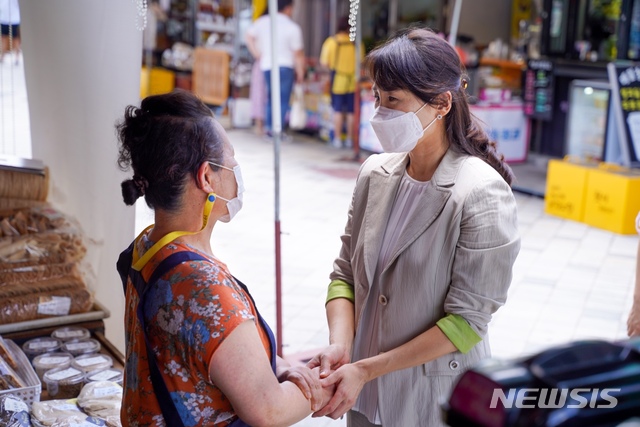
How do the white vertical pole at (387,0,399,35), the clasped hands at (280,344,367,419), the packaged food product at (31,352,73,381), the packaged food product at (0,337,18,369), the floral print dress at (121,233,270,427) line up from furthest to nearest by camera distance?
the white vertical pole at (387,0,399,35) → the packaged food product at (31,352,73,381) → the packaged food product at (0,337,18,369) → the clasped hands at (280,344,367,419) → the floral print dress at (121,233,270,427)

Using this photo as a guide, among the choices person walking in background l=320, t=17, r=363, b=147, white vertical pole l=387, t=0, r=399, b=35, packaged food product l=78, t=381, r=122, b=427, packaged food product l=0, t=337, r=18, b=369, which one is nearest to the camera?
packaged food product l=78, t=381, r=122, b=427

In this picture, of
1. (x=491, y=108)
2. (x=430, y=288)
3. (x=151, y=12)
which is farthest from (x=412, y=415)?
(x=151, y=12)

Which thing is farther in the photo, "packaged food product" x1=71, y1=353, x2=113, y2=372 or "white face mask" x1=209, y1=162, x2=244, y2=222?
"packaged food product" x1=71, y1=353, x2=113, y2=372

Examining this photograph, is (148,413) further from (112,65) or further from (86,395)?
(112,65)

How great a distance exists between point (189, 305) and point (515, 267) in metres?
5.13

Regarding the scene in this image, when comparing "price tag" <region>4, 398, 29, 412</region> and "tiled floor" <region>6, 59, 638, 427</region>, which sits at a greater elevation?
"price tag" <region>4, 398, 29, 412</region>

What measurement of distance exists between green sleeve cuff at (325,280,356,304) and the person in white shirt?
8697 millimetres

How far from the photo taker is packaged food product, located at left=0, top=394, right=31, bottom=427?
88.5 inches

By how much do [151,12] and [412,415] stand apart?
13096 millimetres

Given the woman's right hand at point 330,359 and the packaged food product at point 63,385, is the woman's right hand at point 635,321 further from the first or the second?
the packaged food product at point 63,385

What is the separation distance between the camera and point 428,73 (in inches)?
73.2

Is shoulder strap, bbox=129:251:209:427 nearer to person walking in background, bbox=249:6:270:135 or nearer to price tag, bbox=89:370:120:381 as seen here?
price tag, bbox=89:370:120:381

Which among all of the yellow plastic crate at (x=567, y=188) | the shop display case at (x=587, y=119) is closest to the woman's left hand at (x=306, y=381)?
the yellow plastic crate at (x=567, y=188)

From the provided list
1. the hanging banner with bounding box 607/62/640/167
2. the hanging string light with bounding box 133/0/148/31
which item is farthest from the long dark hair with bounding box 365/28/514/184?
the hanging banner with bounding box 607/62/640/167
